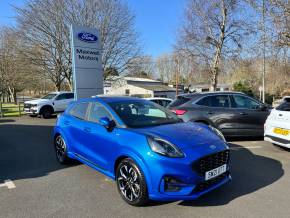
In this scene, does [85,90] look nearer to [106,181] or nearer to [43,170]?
[43,170]

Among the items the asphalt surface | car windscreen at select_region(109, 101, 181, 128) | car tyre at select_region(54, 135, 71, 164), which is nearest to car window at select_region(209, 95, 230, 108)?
the asphalt surface

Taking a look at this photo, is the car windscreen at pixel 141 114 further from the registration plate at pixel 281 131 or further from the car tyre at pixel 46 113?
the car tyre at pixel 46 113

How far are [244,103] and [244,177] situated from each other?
401 cm

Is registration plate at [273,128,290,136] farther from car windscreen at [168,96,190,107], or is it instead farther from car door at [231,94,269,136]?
car windscreen at [168,96,190,107]

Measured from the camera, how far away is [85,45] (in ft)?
44.0

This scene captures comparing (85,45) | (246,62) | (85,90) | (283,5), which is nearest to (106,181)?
(85,90)

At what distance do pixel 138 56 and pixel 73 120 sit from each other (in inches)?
845

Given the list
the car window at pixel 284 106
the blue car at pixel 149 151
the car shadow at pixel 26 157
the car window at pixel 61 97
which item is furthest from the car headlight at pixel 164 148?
the car window at pixel 61 97

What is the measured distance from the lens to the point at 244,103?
873 cm

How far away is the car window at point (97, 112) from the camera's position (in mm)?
4900

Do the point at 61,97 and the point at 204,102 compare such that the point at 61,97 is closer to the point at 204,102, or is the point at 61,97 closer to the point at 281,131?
the point at 204,102

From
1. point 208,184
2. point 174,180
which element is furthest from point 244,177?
point 174,180

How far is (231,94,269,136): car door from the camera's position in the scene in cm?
851

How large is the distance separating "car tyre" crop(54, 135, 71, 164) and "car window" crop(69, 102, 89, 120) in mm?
699
